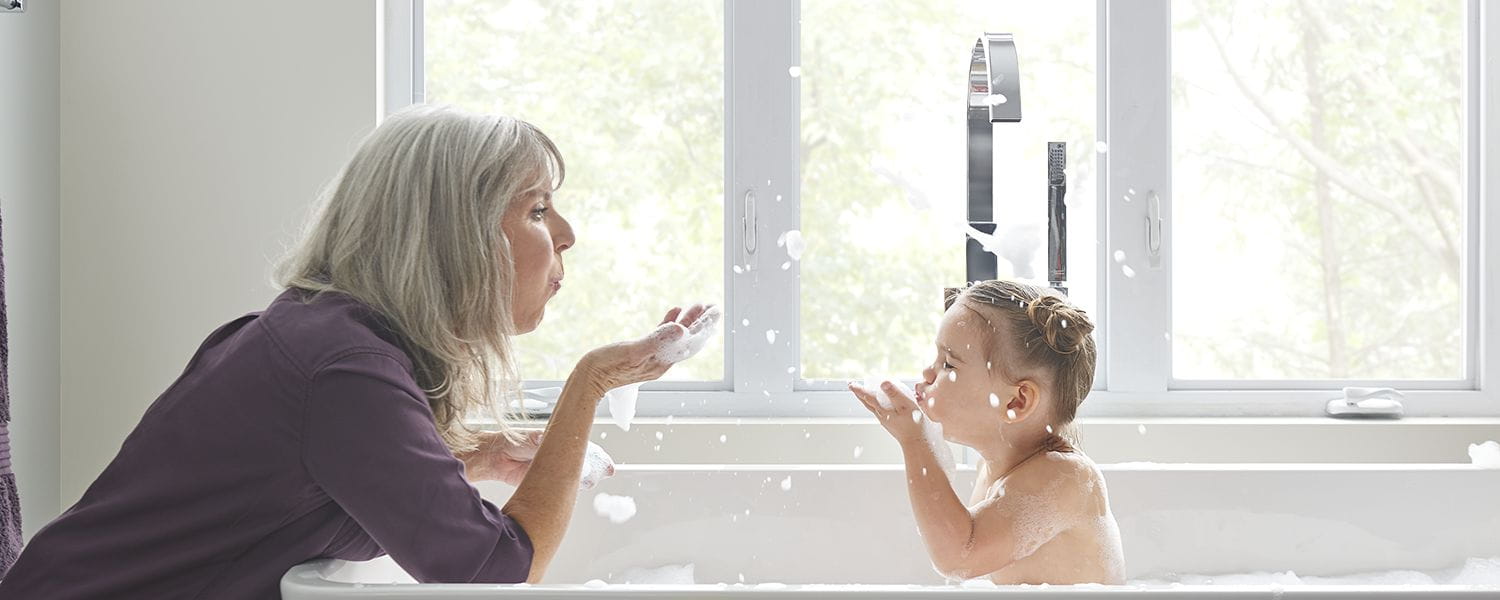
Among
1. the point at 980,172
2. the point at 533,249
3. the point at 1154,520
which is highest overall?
the point at 980,172

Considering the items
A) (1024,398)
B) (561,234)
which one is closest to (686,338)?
(561,234)

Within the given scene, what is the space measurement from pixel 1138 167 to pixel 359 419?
152 centimetres

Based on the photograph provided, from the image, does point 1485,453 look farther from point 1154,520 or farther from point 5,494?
point 5,494

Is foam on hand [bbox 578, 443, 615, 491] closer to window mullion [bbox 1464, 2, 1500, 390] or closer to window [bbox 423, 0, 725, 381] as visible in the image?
window [bbox 423, 0, 725, 381]

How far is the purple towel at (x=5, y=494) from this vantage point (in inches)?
54.6

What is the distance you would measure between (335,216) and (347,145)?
82cm

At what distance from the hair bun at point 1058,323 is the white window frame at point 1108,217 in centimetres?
61

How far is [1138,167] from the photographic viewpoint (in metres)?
1.99

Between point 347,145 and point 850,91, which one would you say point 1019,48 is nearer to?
point 850,91

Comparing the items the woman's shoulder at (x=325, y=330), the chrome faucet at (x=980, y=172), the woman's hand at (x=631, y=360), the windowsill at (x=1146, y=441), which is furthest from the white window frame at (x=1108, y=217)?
the woman's shoulder at (x=325, y=330)

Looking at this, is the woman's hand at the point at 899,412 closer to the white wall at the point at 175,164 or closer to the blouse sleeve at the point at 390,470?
the blouse sleeve at the point at 390,470

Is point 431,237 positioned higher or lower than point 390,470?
higher

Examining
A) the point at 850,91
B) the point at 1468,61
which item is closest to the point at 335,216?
the point at 850,91

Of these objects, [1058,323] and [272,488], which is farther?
[1058,323]
